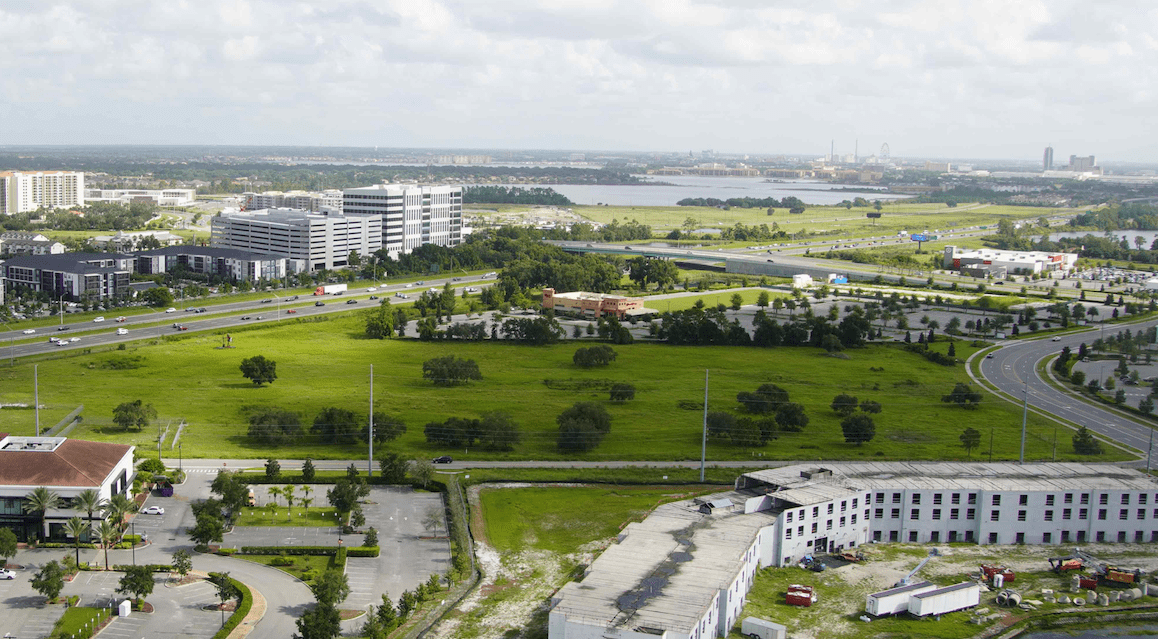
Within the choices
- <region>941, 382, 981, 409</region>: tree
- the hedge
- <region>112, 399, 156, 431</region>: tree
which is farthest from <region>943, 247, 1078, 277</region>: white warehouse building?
the hedge

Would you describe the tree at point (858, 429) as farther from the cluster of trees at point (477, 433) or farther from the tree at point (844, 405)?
the cluster of trees at point (477, 433)

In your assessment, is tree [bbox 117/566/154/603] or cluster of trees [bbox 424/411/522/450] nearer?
tree [bbox 117/566/154/603]

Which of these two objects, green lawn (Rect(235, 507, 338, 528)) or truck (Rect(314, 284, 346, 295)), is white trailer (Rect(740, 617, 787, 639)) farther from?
truck (Rect(314, 284, 346, 295))

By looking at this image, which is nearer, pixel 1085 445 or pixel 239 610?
pixel 239 610

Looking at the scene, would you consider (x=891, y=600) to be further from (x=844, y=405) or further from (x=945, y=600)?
(x=844, y=405)

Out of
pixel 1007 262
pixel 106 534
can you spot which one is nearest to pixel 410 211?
pixel 1007 262
